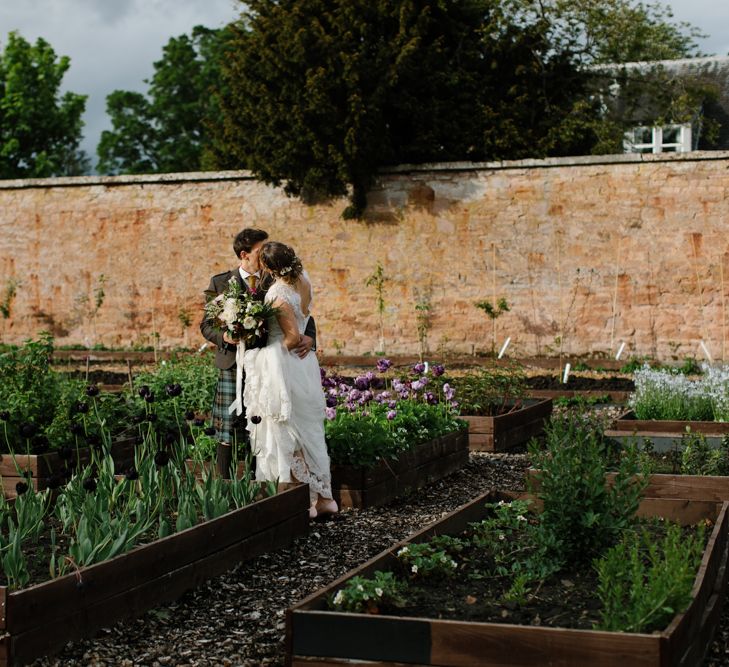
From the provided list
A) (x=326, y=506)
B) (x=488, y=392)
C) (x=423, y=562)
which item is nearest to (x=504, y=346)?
(x=488, y=392)

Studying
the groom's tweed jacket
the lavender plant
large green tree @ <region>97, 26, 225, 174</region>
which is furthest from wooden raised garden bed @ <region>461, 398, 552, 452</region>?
large green tree @ <region>97, 26, 225, 174</region>

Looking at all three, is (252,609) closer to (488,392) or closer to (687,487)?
(687,487)

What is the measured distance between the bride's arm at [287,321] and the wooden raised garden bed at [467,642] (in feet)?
8.44

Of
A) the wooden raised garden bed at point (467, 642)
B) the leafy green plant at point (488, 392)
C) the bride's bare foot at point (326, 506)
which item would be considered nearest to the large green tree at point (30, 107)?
the leafy green plant at point (488, 392)

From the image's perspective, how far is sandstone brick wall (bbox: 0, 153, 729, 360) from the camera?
1609 centimetres

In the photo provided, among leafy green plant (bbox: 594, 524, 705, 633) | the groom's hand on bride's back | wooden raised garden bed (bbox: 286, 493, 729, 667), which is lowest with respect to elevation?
wooden raised garden bed (bbox: 286, 493, 729, 667)

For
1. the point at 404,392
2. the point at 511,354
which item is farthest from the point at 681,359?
the point at 404,392

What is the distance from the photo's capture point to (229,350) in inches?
263

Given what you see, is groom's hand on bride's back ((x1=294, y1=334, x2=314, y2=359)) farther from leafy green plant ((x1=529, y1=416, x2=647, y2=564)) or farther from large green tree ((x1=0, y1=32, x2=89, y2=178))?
large green tree ((x1=0, y1=32, x2=89, y2=178))

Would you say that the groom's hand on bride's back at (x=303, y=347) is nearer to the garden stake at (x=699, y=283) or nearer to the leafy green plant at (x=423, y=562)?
the leafy green plant at (x=423, y=562)

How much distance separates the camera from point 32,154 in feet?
118

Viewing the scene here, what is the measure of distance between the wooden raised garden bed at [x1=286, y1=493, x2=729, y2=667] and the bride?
2.47 metres

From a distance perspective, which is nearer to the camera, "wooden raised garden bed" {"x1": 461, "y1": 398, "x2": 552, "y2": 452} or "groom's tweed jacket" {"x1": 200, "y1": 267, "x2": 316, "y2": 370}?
"groom's tweed jacket" {"x1": 200, "y1": 267, "x2": 316, "y2": 370}

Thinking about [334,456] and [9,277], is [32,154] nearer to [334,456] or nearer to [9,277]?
[9,277]
